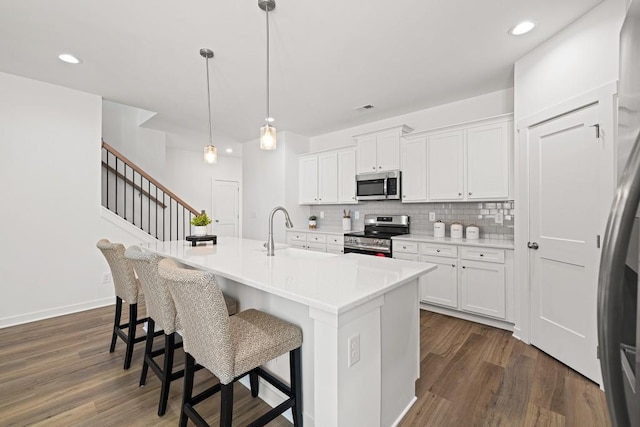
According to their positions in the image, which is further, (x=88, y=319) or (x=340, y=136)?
(x=340, y=136)

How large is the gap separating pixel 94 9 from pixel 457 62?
3081mm

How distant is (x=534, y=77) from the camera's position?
8.57 ft

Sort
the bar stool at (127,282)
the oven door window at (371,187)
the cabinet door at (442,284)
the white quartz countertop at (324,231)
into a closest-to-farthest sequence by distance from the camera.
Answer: the bar stool at (127,282), the cabinet door at (442,284), the oven door window at (371,187), the white quartz countertop at (324,231)

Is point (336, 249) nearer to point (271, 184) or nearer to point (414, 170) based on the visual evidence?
point (414, 170)

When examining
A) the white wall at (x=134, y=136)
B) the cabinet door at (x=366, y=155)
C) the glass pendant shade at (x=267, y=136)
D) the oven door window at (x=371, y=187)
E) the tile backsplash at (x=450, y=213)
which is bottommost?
the tile backsplash at (x=450, y=213)

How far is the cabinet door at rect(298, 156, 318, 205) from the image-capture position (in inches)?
205

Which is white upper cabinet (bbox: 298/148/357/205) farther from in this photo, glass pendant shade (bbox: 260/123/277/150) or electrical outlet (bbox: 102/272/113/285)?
electrical outlet (bbox: 102/272/113/285)

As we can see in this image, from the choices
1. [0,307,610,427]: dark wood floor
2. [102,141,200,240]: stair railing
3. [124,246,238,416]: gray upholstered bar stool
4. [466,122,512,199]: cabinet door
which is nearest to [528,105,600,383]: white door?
[0,307,610,427]: dark wood floor

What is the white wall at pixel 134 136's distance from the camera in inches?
187

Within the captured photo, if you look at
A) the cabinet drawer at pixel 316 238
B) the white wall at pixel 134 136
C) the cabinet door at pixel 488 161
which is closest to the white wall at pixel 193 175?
the white wall at pixel 134 136

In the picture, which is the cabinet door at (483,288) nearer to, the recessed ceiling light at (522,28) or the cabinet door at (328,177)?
the recessed ceiling light at (522,28)

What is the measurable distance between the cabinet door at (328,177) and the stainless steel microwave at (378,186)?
1.66 ft

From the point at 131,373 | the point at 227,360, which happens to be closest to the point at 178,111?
the point at 131,373

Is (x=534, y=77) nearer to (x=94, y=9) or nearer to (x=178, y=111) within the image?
(x=94, y=9)
